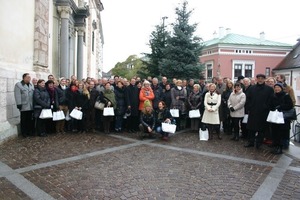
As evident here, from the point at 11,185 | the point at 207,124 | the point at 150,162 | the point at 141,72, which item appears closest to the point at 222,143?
the point at 207,124

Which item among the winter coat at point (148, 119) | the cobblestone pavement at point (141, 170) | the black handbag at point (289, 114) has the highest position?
the black handbag at point (289, 114)

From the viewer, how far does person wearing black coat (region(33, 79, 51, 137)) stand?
8.79 m

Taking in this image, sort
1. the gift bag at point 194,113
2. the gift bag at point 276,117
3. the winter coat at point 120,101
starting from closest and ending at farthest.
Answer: the gift bag at point 276,117, the winter coat at point 120,101, the gift bag at point 194,113

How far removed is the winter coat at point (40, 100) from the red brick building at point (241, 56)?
40657 millimetres

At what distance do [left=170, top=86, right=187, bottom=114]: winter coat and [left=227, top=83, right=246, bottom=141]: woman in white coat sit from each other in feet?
→ 6.07

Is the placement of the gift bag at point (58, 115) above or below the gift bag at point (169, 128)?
above

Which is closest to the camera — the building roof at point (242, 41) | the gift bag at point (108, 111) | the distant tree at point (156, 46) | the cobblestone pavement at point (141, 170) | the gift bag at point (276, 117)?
the cobblestone pavement at point (141, 170)

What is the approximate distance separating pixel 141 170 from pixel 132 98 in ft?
15.3

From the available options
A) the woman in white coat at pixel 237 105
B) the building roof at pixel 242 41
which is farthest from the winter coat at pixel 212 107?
the building roof at pixel 242 41

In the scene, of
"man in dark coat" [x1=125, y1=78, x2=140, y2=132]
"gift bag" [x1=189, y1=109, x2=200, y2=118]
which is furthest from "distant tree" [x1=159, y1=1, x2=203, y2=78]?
"man in dark coat" [x1=125, y1=78, x2=140, y2=132]

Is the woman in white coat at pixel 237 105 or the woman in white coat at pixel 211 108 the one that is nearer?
the woman in white coat at pixel 237 105

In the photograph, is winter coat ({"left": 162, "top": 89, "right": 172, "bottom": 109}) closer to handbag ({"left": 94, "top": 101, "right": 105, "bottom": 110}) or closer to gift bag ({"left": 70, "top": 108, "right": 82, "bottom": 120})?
handbag ({"left": 94, "top": 101, "right": 105, "bottom": 110})

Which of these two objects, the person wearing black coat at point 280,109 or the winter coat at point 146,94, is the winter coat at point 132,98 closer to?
the winter coat at point 146,94

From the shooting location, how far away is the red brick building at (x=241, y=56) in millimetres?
47531
